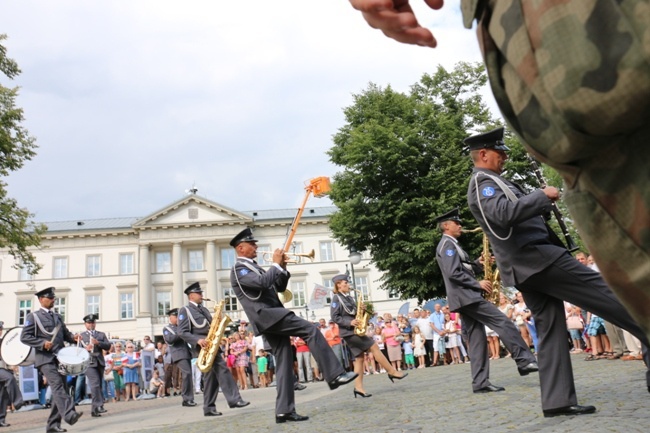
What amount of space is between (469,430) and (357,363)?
17.3ft

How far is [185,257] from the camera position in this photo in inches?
2692

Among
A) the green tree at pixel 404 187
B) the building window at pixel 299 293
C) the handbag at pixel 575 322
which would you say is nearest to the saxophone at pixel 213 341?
the handbag at pixel 575 322

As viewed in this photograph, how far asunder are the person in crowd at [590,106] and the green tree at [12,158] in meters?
24.4

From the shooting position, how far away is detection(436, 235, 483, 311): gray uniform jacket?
7.36m

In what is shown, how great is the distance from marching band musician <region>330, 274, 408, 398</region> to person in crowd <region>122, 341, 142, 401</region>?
48.9 feet

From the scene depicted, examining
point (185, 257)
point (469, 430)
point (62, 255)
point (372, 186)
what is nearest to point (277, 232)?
point (185, 257)

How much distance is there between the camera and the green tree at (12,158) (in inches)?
Answer: 904

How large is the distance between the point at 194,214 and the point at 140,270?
27.8 ft

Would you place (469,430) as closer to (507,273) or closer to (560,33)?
(507,273)

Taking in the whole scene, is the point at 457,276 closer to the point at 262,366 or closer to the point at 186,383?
the point at 186,383

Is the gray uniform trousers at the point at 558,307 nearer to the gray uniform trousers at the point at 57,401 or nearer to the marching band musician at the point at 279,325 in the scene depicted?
the marching band musician at the point at 279,325

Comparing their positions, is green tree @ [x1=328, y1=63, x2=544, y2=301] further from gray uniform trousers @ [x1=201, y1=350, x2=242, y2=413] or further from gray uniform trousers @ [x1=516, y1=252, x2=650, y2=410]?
gray uniform trousers @ [x1=516, y1=252, x2=650, y2=410]

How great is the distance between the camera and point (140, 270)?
2594 inches

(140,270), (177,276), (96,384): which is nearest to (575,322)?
(96,384)
